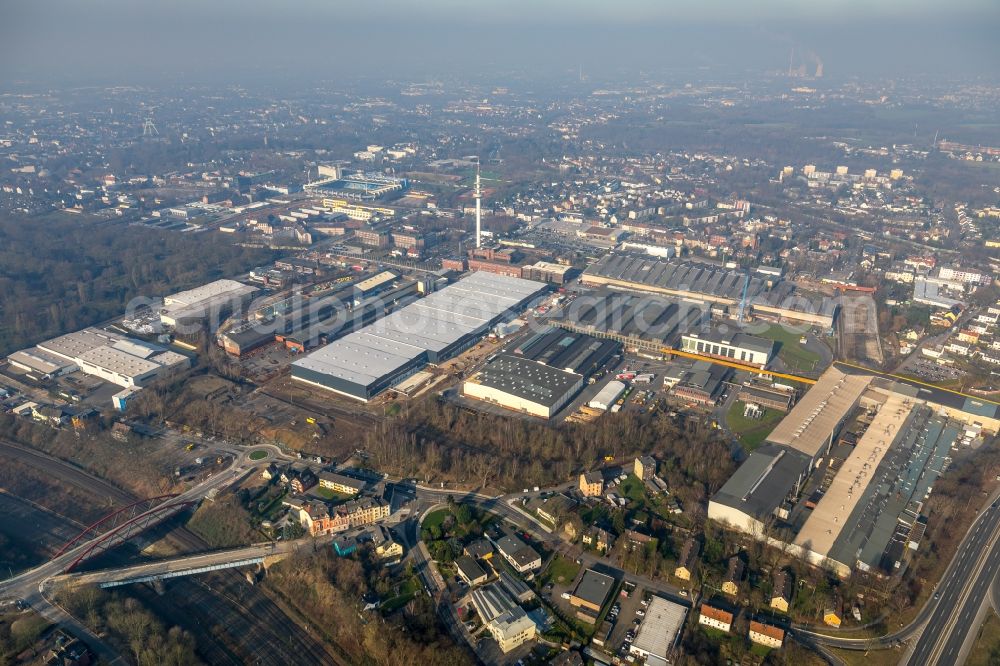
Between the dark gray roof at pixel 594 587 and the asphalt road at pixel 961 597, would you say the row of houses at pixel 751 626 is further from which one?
the asphalt road at pixel 961 597

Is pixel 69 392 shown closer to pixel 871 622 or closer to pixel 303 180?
pixel 871 622

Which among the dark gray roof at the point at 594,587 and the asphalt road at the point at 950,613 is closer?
the asphalt road at the point at 950,613

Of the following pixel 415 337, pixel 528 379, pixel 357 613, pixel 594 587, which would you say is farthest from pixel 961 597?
pixel 415 337

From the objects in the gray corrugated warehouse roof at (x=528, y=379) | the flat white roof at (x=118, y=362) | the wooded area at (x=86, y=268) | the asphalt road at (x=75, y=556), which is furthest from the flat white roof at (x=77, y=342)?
the gray corrugated warehouse roof at (x=528, y=379)

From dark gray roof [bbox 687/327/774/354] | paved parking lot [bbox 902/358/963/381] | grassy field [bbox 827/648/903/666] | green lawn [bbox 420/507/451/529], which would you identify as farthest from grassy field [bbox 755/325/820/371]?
green lawn [bbox 420/507/451/529]

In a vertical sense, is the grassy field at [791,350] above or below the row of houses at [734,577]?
below
